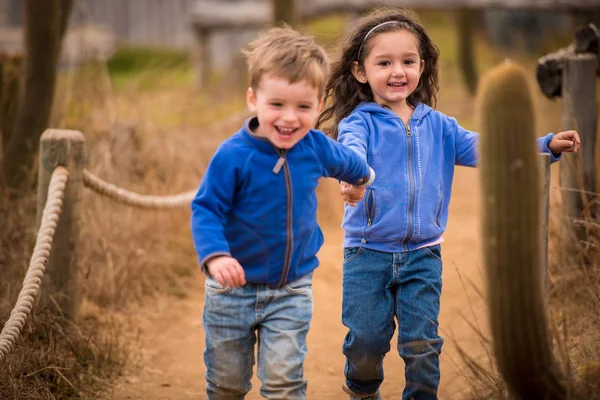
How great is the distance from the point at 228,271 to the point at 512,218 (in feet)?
2.73

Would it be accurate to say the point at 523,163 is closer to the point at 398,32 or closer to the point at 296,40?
the point at 296,40

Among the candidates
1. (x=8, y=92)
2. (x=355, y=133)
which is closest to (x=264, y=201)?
(x=355, y=133)

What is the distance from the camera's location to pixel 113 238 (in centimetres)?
536

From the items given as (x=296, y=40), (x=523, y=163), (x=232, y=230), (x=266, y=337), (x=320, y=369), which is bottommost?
(x=320, y=369)

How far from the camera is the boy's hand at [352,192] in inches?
116

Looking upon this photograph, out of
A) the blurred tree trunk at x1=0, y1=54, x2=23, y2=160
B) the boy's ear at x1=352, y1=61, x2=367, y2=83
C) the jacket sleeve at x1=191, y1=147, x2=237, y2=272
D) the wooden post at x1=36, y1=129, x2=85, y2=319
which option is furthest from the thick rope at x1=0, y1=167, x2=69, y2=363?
the blurred tree trunk at x1=0, y1=54, x2=23, y2=160

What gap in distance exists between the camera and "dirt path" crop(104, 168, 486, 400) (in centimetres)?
393

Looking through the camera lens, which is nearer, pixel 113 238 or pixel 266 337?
pixel 266 337

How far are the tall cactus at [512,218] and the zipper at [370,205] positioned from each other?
799 millimetres

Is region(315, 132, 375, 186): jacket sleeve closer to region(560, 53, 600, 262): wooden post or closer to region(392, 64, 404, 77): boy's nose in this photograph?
region(392, 64, 404, 77): boy's nose

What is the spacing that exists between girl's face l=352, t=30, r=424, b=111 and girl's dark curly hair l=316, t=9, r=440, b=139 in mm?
48

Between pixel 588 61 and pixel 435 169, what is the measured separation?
1.88 meters

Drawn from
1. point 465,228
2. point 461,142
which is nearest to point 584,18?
point 465,228

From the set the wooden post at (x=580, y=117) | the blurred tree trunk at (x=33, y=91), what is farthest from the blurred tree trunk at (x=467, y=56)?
the blurred tree trunk at (x=33, y=91)
